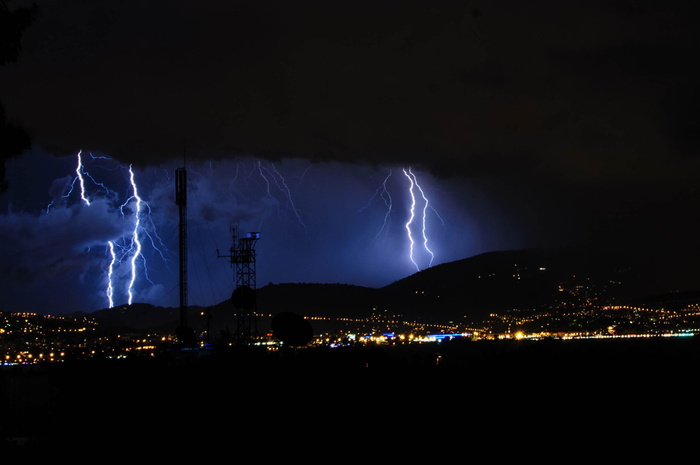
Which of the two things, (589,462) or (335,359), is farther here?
(335,359)

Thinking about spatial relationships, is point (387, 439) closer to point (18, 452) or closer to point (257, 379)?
point (257, 379)

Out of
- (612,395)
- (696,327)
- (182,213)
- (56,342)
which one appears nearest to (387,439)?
(612,395)

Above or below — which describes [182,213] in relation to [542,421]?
above

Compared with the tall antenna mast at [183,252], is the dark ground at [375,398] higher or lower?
lower

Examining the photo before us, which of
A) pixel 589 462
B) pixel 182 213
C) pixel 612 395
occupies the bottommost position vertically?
pixel 589 462

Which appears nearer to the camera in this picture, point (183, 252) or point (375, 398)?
point (375, 398)

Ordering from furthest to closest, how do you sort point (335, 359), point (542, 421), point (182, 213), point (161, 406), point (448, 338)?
point (448, 338)
point (182, 213)
point (335, 359)
point (161, 406)
point (542, 421)

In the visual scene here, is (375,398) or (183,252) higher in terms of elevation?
(183,252)

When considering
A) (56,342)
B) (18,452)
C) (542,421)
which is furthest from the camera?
(56,342)

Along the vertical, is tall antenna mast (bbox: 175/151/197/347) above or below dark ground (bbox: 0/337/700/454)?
above

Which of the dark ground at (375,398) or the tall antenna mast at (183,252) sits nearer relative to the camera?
the dark ground at (375,398)

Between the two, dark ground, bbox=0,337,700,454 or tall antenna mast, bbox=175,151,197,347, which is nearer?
dark ground, bbox=0,337,700,454
